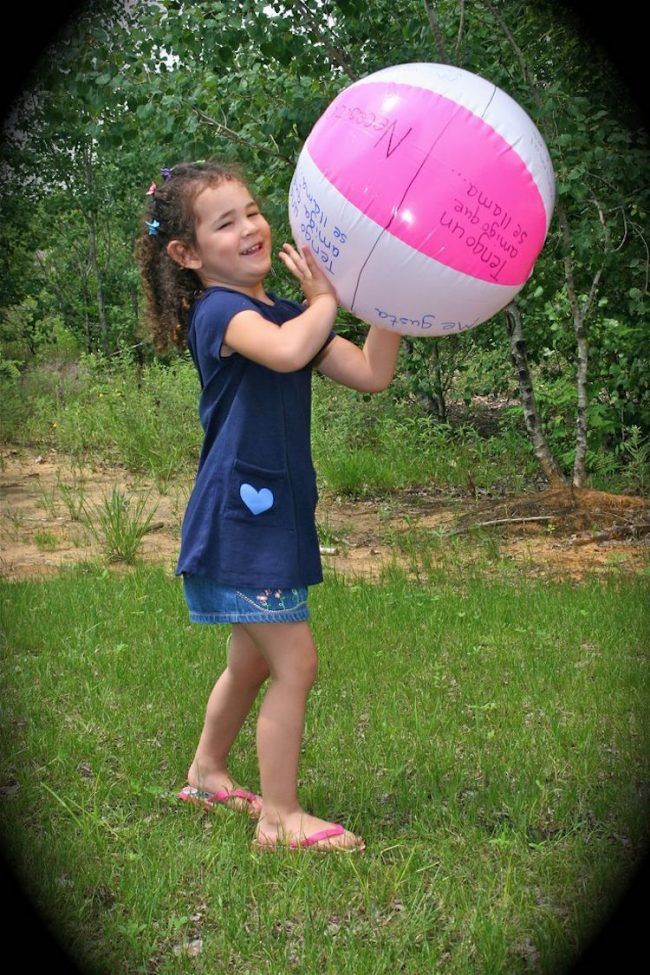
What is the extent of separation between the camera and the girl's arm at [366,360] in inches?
112

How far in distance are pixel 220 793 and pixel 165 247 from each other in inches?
62.2

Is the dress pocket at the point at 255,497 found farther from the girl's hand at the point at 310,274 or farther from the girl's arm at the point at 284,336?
the girl's hand at the point at 310,274

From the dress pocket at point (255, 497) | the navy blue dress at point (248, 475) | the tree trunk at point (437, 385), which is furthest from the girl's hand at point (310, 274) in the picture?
the tree trunk at point (437, 385)

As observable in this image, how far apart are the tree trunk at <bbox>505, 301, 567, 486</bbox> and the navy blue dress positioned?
4.13m

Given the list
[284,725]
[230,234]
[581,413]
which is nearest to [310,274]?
[230,234]

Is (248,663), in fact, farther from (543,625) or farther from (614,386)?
(614,386)

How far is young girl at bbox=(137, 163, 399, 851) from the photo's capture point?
2.60 m

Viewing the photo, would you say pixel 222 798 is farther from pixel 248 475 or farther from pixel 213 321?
pixel 213 321

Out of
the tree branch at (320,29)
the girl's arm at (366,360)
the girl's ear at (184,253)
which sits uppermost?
the tree branch at (320,29)

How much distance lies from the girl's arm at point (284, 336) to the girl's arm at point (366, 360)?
21cm

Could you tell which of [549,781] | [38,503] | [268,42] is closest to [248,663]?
[549,781]

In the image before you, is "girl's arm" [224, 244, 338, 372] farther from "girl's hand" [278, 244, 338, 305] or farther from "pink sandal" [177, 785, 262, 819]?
"pink sandal" [177, 785, 262, 819]

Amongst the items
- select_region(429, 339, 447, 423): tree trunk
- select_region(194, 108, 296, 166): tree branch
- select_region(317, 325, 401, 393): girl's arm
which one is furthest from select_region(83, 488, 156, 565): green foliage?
select_region(429, 339, 447, 423): tree trunk

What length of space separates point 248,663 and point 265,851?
51cm
